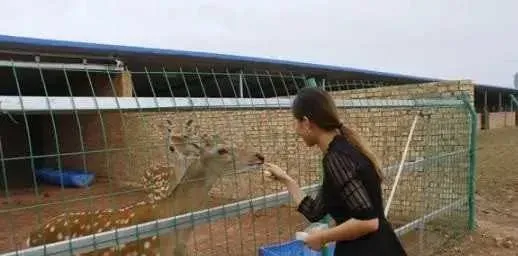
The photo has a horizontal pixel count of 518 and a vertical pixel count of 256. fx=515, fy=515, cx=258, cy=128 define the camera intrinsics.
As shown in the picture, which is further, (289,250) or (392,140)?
(392,140)

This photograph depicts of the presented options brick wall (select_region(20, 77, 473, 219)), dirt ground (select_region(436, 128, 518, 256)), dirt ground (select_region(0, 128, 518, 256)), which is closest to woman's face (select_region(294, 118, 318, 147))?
dirt ground (select_region(0, 128, 518, 256))

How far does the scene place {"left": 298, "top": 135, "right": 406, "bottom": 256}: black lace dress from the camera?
2109 mm

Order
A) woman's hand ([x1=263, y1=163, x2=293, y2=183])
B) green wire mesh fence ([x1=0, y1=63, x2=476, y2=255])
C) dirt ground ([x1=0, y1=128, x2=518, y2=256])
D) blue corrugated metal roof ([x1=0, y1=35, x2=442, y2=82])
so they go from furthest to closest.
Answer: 1. blue corrugated metal roof ([x1=0, y1=35, x2=442, y2=82])
2. dirt ground ([x1=0, y1=128, x2=518, y2=256])
3. woman's hand ([x1=263, y1=163, x2=293, y2=183])
4. green wire mesh fence ([x1=0, y1=63, x2=476, y2=255])

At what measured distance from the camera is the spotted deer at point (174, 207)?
4199mm

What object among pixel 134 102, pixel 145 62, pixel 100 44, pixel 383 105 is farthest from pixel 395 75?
pixel 134 102

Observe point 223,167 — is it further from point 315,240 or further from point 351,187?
point 351,187

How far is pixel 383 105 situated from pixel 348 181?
3103mm

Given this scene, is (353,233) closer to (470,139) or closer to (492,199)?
(470,139)

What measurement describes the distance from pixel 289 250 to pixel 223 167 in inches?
75.7

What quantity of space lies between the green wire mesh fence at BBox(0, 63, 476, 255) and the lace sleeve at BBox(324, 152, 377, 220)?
998 mm

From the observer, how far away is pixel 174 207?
4.59m

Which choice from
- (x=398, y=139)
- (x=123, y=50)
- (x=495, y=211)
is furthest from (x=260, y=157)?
(x=123, y=50)

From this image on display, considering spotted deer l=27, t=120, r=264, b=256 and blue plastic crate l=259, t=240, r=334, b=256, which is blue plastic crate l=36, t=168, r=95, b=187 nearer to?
spotted deer l=27, t=120, r=264, b=256

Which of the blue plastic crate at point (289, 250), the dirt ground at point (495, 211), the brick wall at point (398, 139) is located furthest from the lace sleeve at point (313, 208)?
the dirt ground at point (495, 211)
